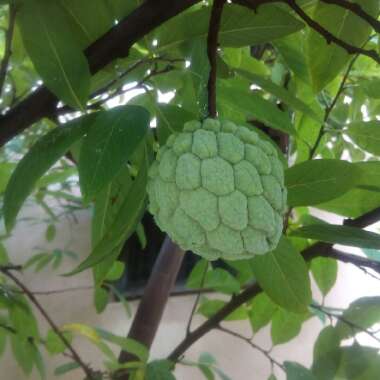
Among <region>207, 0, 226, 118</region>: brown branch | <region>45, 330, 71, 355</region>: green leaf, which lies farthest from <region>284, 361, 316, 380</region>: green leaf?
<region>207, 0, 226, 118</region>: brown branch

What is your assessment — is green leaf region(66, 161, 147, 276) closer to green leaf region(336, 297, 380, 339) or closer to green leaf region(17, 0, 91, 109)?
green leaf region(17, 0, 91, 109)

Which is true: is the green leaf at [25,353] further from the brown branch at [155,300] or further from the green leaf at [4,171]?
the green leaf at [4,171]

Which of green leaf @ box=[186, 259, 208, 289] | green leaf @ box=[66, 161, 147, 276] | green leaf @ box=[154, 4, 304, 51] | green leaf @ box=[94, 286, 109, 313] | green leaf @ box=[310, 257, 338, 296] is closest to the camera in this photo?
green leaf @ box=[66, 161, 147, 276]

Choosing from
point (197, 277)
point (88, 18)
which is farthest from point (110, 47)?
point (197, 277)

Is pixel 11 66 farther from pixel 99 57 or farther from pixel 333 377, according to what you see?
pixel 333 377

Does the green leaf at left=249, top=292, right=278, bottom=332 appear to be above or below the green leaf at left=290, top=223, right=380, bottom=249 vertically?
below

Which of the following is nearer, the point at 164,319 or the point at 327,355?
the point at 327,355

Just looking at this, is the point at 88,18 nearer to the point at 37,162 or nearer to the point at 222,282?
the point at 37,162
